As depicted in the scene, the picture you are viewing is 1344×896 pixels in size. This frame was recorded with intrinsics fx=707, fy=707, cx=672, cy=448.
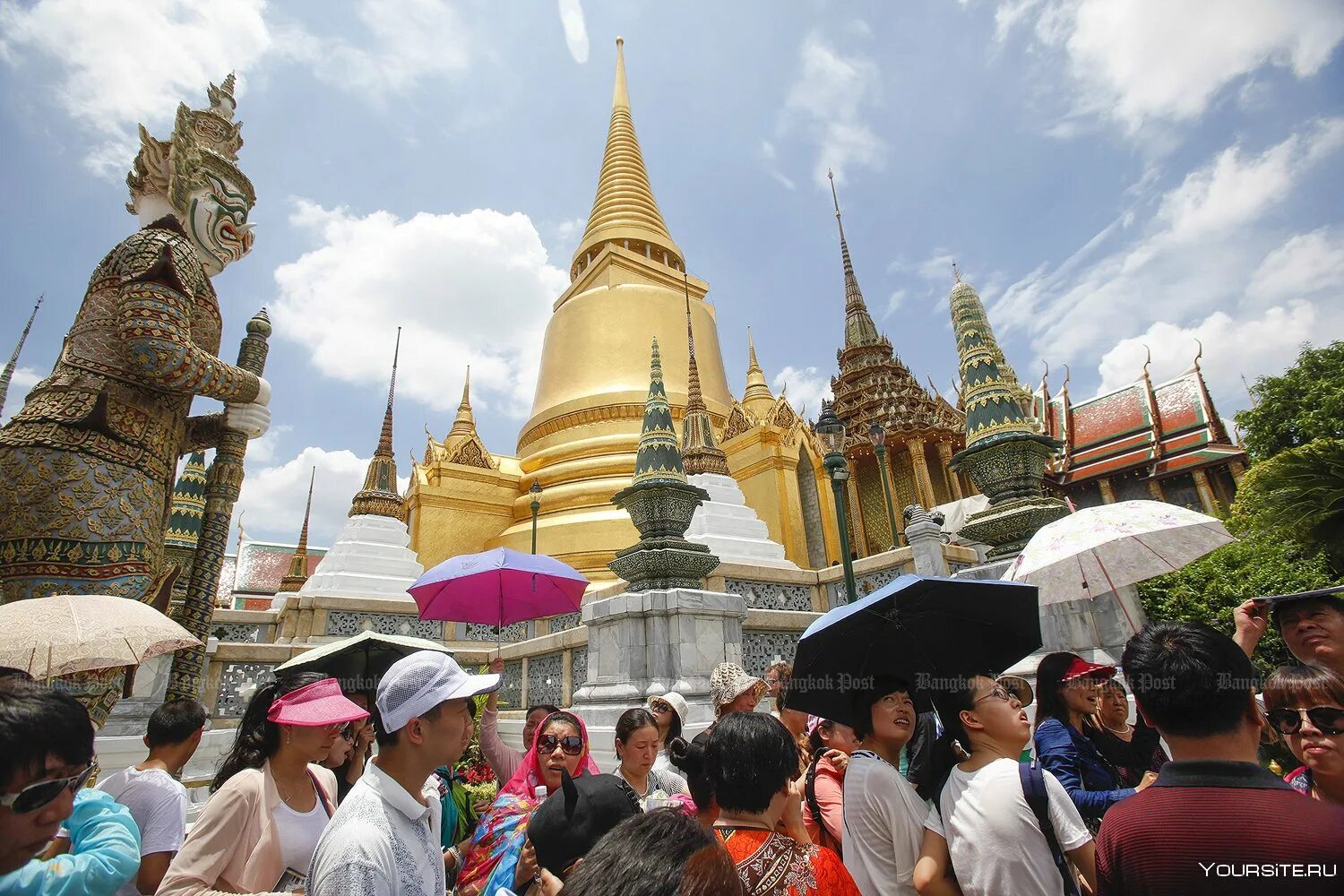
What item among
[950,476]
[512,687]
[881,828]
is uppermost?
[950,476]

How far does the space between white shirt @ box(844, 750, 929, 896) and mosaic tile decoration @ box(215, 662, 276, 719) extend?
8.46 m

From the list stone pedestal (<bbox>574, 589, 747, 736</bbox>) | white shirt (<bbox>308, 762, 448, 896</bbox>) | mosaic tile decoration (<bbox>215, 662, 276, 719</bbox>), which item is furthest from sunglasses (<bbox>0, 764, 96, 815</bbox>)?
mosaic tile decoration (<bbox>215, 662, 276, 719</bbox>)

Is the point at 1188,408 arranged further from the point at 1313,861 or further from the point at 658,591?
the point at 1313,861

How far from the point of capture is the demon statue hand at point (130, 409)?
396 cm

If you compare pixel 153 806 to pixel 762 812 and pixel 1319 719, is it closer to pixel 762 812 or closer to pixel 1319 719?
pixel 762 812

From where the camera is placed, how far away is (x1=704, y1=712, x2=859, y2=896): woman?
1.83 metres

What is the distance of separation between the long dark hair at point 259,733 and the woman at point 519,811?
32.4 inches

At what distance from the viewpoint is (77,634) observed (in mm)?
3078

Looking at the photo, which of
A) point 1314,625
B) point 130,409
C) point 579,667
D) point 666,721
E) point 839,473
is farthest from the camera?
point 579,667

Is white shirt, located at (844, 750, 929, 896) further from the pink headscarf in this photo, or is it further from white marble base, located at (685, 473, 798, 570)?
white marble base, located at (685, 473, 798, 570)

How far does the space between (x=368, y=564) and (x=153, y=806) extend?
43.1ft

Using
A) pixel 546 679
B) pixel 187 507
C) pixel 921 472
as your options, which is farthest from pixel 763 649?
pixel 921 472

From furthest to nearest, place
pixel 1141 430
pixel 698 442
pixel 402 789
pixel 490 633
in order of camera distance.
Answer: pixel 1141 430 → pixel 698 442 → pixel 490 633 → pixel 402 789

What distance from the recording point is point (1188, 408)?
88.3ft
